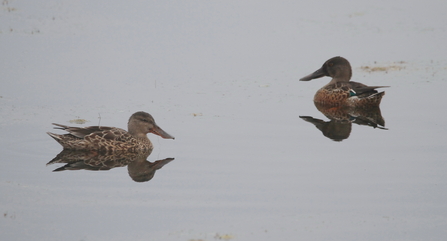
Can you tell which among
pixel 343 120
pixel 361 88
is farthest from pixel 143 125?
pixel 361 88

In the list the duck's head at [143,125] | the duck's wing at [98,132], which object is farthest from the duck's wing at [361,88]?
the duck's wing at [98,132]

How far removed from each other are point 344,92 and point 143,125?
485cm

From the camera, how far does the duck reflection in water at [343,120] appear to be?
37.2 feet

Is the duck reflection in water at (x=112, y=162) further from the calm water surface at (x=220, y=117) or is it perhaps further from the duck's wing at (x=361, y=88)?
the duck's wing at (x=361, y=88)

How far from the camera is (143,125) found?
10391 mm

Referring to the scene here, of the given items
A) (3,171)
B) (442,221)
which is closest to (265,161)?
(442,221)

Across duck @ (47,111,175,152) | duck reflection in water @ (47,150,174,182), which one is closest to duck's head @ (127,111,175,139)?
duck @ (47,111,175,152)

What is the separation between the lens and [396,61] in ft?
54.7

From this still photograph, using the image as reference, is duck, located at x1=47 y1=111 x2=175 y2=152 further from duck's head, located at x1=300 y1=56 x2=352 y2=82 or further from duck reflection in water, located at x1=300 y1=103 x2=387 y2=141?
duck's head, located at x1=300 y1=56 x2=352 y2=82

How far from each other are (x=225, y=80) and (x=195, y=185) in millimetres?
6464

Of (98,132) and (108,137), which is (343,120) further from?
(98,132)

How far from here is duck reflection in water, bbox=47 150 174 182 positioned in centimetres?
907

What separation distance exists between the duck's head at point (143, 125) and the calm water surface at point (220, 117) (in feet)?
1.07

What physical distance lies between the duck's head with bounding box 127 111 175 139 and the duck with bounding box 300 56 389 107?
4406 mm
